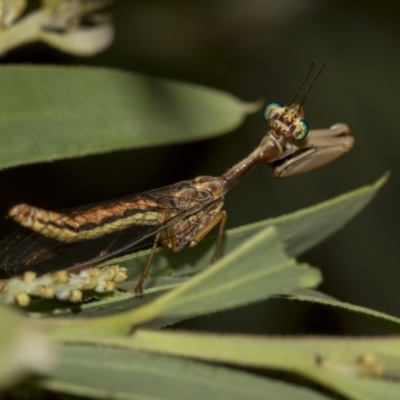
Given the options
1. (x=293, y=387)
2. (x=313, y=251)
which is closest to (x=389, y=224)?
(x=313, y=251)

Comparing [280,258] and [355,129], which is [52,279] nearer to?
[280,258]

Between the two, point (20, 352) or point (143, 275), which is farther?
point (143, 275)

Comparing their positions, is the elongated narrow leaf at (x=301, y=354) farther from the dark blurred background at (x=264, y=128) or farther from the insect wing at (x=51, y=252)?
the dark blurred background at (x=264, y=128)

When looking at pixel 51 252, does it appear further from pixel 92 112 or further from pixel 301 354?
pixel 301 354

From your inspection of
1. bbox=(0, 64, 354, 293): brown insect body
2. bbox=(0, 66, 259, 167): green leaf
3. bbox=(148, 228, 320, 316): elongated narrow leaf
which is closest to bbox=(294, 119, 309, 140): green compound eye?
bbox=(0, 64, 354, 293): brown insect body

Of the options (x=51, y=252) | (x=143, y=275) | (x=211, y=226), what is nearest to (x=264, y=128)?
(x=211, y=226)
